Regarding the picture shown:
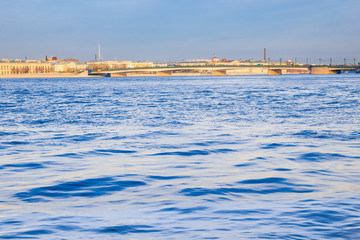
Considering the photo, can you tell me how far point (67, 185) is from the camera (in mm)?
5676

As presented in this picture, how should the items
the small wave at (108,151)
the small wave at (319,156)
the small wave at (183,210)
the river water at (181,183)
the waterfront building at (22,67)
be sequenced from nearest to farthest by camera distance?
the river water at (181,183), the small wave at (183,210), the small wave at (319,156), the small wave at (108,151), the waterfront building at (22,67)

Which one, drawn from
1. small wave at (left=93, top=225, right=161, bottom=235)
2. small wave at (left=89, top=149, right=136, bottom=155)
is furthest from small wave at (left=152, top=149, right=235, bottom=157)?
small wave at (left=93, top=225, right=161, bottom=235)

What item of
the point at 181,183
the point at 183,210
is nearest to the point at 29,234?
the point at 183,210

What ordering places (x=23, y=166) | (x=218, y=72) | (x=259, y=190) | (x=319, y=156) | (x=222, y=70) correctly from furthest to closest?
(x=218, y=72), (x=222, y=70), (x=319, y=156), (x=23, y=166), (x=259, y=190)

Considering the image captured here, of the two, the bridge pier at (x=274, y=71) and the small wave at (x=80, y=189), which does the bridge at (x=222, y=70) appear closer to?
the bridge pier at (x=274, y=71)

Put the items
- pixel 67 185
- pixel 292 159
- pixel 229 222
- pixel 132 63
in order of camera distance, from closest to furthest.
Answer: pixel 229 222
pixel 67 185
pixel 292 159
pixel 132 63

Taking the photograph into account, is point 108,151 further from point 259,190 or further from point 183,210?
point 183,210

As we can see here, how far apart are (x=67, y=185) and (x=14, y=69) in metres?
150

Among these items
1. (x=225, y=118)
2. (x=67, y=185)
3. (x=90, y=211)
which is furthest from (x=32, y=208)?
(x=225, y=118)

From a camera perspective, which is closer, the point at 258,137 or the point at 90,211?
the point at 90,211

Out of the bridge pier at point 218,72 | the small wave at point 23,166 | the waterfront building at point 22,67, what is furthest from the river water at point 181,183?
the waterfront building at point 22,67

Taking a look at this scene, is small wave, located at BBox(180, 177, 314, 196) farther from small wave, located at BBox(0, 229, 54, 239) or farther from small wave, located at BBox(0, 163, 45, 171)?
small wave, located at BBox(0, 163, 45, 171)

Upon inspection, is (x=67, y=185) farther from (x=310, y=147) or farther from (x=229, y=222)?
(x=310, y=147)

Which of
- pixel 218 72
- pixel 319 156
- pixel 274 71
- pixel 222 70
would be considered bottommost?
pixel 319 156
